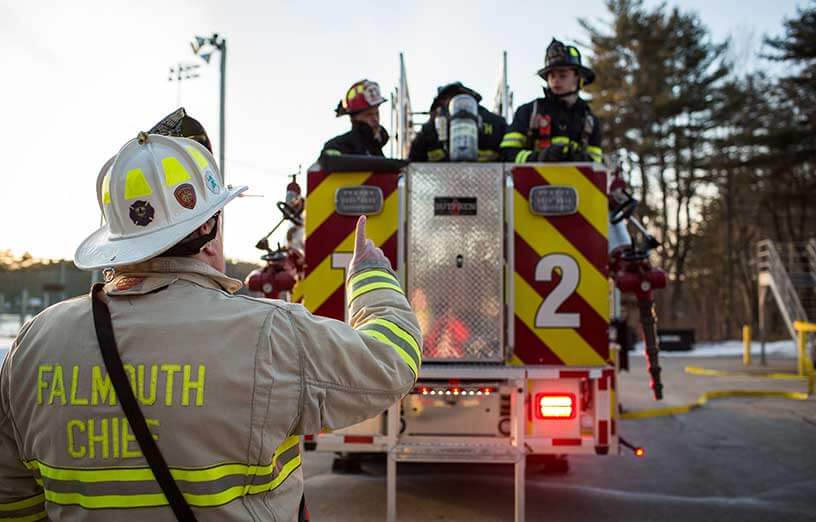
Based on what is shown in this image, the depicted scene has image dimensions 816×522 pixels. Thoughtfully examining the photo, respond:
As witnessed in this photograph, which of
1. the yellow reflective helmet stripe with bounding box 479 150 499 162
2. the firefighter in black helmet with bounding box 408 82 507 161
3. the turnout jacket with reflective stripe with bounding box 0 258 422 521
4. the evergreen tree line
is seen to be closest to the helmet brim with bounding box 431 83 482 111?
the firefighter in black helmet with bounding box 408 82 507 161

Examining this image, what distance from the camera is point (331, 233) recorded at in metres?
4.22

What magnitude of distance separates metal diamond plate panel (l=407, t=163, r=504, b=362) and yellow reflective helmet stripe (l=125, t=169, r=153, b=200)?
2.66m

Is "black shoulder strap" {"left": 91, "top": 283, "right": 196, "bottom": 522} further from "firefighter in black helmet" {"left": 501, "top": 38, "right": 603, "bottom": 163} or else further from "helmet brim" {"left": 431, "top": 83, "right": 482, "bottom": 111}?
"helmet brim" {"left": 431, "top": 83, "right": 482, "bottom": 111}

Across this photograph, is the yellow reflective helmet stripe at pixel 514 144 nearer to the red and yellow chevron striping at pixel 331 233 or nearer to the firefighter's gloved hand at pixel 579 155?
the firefighter's gloved hand at pixel 579 155

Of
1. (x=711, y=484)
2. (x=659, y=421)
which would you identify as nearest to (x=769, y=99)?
(x=659, y=421)

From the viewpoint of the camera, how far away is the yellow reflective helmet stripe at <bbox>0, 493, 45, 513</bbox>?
5.37 feet

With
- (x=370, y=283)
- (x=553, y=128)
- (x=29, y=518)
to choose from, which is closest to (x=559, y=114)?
(x=553, y=128)

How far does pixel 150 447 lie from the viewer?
134cm

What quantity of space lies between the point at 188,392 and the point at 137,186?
524 millimetres

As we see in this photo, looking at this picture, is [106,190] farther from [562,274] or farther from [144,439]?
[562,274]

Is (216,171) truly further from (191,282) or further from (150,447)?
(150,447)

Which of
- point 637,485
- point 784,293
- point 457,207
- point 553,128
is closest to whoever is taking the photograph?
point 457,207

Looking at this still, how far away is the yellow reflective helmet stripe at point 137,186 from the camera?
5.12 ft

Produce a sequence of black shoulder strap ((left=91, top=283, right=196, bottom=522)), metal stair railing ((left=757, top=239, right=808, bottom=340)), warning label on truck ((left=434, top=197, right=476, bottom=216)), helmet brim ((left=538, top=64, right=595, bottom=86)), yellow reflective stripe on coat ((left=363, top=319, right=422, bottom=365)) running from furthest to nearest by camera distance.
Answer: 1. metal stair railing ((left=757, top=239, right=808, bottom=340))
2. helmet brim ((left=538, top=64, right=595, bottom=86))
3. warning label on truck ((left=434, top=197, right=476, bottom=216))
4. yellow reflective stripe on coat ((left=363, top=319, right=422, bottom=365))
5. black shoulder strap ((left=91, top=283, right=196, bottom=522))
